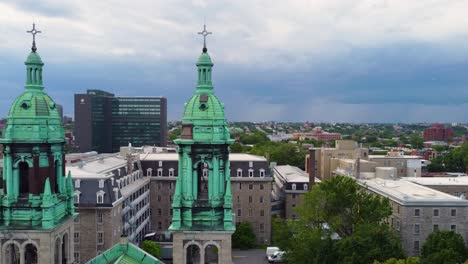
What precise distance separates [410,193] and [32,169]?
78422mm

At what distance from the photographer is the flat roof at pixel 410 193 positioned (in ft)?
300

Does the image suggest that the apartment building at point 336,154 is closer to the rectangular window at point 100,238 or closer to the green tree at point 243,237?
the green tree at point 243,237

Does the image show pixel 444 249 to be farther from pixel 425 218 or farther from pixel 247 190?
pixel 247 190

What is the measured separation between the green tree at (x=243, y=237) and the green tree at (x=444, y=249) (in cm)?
3891

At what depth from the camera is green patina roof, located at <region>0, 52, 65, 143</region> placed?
3775 centimetres

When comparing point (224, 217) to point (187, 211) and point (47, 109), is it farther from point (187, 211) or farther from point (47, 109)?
point (47, 109)

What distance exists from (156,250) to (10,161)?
54223 millimetres

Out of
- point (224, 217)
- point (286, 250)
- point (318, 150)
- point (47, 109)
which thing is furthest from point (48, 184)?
point (318, 150)

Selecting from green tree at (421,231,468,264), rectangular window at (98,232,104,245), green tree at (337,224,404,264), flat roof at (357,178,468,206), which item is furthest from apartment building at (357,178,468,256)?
rectangular window at (98,232,104,245)

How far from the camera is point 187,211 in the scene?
1524 inches

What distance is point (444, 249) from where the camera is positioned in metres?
72.4

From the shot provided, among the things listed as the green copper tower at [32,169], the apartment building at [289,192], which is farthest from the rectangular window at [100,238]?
the apartment building at [289,192]

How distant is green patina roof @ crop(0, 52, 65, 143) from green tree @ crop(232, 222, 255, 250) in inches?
2818

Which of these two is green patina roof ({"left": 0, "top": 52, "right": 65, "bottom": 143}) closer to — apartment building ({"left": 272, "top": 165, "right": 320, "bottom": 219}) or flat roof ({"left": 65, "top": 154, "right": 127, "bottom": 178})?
flat roof ({"left": 65, "top": 154, "right": 127, "bottom": 178})
